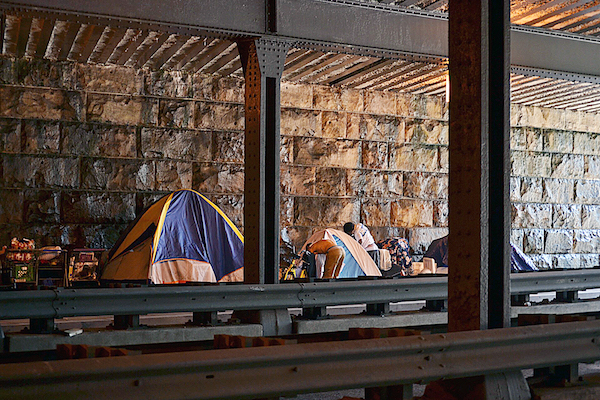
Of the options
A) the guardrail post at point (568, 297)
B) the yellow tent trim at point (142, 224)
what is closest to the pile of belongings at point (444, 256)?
the guardrail post at point (568, 297)

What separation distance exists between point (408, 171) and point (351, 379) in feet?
48.2

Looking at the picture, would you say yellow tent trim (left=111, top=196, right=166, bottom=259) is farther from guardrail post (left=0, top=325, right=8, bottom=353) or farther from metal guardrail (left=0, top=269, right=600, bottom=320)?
guardrail post (left=0, top=325, right=8, bottom=353)

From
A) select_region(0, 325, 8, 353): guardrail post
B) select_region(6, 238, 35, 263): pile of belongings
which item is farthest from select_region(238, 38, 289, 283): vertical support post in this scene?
select_region(6, 238, 35, 263): pile of belongings

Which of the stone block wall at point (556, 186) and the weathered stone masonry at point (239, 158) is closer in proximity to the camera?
the weathered stone masonry at point (239, 158)

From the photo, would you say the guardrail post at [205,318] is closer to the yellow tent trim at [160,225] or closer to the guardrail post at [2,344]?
the guardrail post at [2,344]

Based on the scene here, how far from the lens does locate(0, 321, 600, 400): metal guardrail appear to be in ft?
10.9

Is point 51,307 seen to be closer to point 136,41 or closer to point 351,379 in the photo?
point 351,379

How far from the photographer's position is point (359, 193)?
17.6 meters

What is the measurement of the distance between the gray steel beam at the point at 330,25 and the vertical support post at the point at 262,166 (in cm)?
48

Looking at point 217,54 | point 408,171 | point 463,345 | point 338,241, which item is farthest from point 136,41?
point 463,345

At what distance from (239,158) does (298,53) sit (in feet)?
10.9

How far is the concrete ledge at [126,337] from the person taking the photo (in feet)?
21.7

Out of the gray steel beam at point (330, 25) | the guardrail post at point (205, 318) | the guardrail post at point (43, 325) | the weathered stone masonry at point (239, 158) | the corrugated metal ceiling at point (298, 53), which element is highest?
the corrugated metal ceiling at point (298, 53)

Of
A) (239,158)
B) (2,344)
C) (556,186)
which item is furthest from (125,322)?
(556,186)
